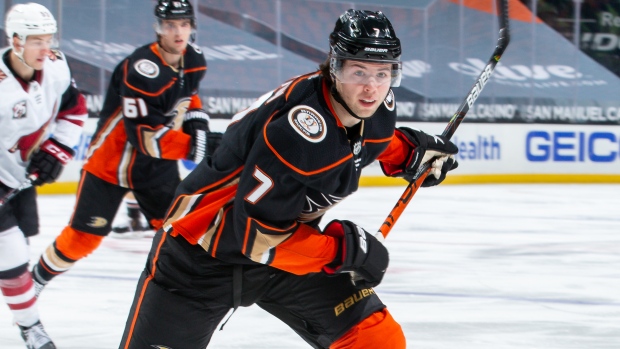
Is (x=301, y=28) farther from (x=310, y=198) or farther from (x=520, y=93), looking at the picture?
(x=310, y=198)

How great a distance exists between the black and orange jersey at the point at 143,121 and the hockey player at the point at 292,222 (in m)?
1.57

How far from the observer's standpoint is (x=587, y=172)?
8.38 metres

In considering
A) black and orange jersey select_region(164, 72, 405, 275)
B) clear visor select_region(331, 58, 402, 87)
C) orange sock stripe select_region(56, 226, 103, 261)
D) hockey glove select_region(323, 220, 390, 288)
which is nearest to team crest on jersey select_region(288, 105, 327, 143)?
black and orange jersey select_region(164, 72, 405, 275)

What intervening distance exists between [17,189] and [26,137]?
0.17 m

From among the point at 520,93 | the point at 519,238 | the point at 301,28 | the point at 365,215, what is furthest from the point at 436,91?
the point at 519,238

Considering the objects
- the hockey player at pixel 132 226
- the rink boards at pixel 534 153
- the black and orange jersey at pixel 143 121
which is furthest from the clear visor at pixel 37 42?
the rink boards at pixel 534 153

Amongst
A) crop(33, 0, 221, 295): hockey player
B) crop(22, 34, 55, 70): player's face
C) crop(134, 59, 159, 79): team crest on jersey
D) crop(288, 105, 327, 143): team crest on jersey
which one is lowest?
crop(33, 0, 221, 295): hockey player

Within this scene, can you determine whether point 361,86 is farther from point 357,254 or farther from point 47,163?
point 47,163

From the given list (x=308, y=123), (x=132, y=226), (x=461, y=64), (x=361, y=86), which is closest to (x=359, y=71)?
(x=361, y=86)

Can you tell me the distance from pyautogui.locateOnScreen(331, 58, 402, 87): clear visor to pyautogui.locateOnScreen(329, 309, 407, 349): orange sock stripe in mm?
515

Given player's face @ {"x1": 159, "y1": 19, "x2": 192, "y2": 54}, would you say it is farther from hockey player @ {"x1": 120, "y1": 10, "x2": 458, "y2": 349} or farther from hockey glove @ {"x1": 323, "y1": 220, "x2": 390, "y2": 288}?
hockey glove @ {"x1": 323, "y1": 220, "x2": 390, "y2": 288}

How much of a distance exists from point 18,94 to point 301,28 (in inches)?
239

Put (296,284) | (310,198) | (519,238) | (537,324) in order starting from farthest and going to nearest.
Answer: (519,238) < (537,324) < (296,284) < (310,198)

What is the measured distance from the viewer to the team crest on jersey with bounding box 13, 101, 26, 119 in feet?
8.75
